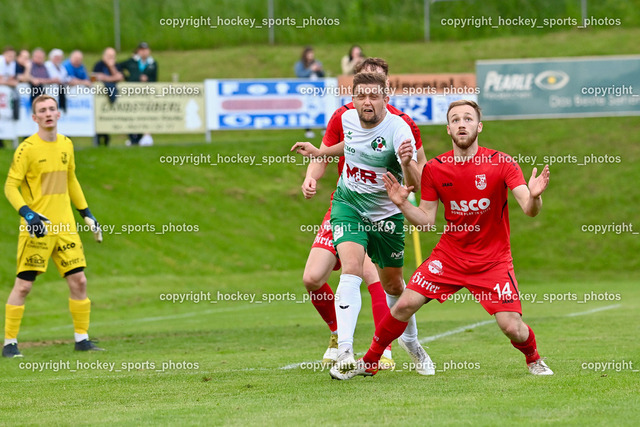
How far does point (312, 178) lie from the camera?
905cm

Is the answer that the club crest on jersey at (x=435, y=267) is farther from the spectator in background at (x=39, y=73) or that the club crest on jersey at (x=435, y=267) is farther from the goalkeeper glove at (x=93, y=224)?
the spectator in background at (x=39, y=73)

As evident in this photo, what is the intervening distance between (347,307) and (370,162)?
1285 millimetres

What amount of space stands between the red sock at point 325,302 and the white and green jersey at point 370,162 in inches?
55.8

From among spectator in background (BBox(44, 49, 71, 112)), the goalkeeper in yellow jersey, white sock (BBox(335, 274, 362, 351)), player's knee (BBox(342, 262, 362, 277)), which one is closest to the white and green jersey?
player's knee (BBox(342, 262, 362, 277))

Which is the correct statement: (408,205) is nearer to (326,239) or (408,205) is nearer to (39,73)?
(326,239)

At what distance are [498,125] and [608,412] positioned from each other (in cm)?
2561

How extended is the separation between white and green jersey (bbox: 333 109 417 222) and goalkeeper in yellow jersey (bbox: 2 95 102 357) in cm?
432

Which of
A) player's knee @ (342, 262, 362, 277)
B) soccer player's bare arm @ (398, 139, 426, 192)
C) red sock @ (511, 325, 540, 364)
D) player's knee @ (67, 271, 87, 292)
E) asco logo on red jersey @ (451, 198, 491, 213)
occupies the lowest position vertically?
red sock @ (511, 325, 540, 364)

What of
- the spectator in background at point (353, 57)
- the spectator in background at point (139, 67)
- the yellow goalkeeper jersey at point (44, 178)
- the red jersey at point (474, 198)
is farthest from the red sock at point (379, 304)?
the spectator in background at point (139, 67)

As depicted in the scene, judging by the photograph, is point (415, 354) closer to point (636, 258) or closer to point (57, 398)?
point (57, 398)

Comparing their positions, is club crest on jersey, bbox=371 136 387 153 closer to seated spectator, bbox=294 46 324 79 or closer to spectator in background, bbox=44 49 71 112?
spectator in background, bbox=44 49 71 112

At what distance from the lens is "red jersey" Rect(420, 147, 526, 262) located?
7.76m

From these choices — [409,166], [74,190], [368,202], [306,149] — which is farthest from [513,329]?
[74,190]

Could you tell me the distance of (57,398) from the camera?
300 inches
